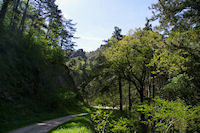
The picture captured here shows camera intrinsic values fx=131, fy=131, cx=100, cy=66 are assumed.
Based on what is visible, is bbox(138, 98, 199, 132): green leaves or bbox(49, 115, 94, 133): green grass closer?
bbox(138, 98, 199, 132): green leaves

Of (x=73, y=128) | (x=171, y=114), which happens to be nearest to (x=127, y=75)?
(x=171, y=114)

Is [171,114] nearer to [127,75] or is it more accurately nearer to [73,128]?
[73,128]

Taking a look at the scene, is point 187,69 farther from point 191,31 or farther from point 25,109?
point 25,109

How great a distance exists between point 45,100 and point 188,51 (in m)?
14.6

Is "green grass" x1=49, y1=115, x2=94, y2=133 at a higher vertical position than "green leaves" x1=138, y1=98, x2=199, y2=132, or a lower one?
lower

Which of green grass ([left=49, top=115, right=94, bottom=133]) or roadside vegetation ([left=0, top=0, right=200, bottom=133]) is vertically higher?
roadside vegetation ([left=0, top=0, right=200, bottom=133])

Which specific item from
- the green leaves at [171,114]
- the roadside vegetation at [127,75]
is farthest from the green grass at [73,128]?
the green leaves at [171,114]

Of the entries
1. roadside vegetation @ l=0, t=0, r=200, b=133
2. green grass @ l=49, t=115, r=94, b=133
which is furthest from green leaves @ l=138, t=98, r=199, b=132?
green grass @ l=49, t=115, r=94, b=133

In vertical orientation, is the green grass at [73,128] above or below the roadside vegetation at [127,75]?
below

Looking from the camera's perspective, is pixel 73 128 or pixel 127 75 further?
pixel 127 75

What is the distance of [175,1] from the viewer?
7.58 metres

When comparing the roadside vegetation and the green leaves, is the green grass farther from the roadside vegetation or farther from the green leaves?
the green leaves

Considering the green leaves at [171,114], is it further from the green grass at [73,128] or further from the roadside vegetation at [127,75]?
the green grass at [73,128]

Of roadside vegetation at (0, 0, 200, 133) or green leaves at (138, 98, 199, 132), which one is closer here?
green leaves at (138, 98, 199, 132)
